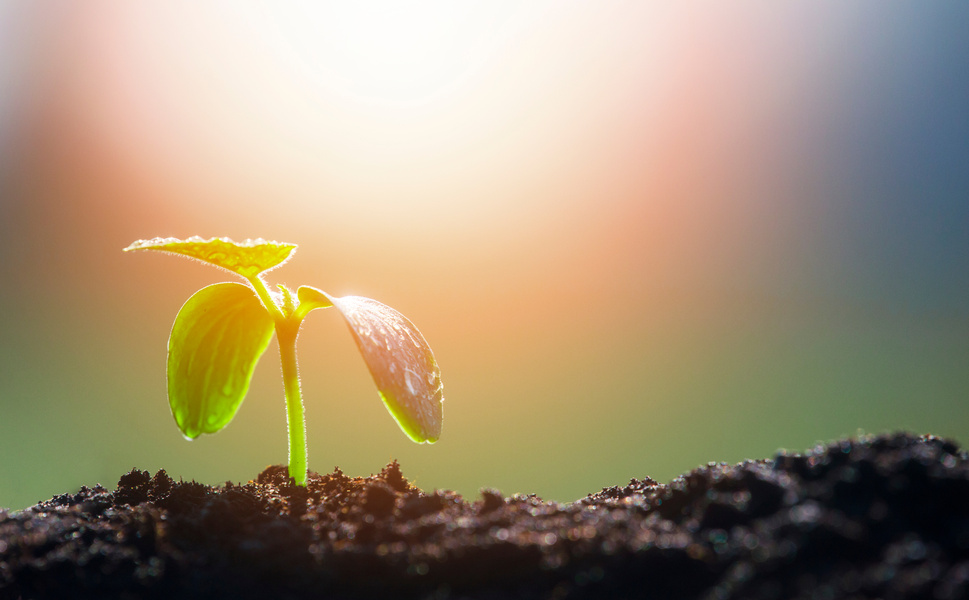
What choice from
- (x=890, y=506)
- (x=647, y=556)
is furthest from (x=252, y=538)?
(x=890, y=506)

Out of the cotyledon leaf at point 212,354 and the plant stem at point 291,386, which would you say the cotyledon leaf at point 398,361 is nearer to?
the plant stem at point 291,386

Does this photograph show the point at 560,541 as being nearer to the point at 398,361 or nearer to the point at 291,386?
the point at 398,361

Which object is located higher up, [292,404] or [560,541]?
[292,404]

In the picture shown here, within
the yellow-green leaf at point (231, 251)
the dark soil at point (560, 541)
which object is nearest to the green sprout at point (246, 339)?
the yellow-green leaf at point (231, 251)

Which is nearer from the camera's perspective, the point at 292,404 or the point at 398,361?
the point at 398,361

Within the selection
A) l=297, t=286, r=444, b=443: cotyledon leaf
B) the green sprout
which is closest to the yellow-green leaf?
the green sprout

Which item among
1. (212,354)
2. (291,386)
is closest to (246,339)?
(212,354)
